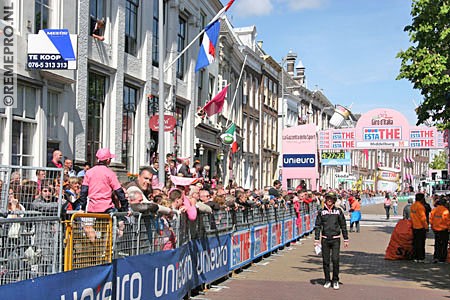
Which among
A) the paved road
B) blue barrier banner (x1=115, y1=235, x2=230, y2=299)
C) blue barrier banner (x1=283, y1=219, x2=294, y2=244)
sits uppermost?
blue barrier banner (x1=115, y1=235, x2=230, y2=299)

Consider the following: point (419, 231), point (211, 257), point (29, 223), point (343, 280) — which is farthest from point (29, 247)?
point (419, 231)

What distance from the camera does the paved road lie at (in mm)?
10845

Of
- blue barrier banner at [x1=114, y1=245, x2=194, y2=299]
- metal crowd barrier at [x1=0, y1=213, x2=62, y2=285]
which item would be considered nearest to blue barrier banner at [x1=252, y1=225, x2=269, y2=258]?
blue barrier banner at [x1=114, y1=245, x2=194, y2=299]

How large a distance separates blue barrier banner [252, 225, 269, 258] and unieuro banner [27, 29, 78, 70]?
5.89 metres

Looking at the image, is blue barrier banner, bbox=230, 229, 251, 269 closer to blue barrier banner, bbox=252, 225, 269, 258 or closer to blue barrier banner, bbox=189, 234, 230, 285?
blue barrier banner, bbox=189, 234, 230, 285

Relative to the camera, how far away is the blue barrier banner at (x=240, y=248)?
12.9 m

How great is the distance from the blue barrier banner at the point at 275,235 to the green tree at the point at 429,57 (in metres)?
5.77

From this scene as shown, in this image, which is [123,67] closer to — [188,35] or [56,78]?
[56,78]

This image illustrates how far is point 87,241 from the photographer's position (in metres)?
6.40

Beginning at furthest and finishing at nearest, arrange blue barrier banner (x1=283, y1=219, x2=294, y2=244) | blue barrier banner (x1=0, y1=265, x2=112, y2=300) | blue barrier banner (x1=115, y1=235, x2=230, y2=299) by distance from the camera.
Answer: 1. blue barrier banner (x1=283, y1=219, x2=294, y2=244)
2. blue barrier banner (x1=115, y1=235, x2=230, y2=299)
3. blue barrier banner (x1=0, y1=265, x2=112, y2=300)

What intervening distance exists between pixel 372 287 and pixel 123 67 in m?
11.2

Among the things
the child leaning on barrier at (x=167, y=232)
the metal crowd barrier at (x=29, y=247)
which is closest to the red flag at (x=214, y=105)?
the child leaning on barrier at (x=167, y=232)

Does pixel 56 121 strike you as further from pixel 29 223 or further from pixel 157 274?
pixel 29 223

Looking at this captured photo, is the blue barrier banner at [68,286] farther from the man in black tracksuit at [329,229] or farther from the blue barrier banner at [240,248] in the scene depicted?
the blue barrier banner at [240,248]
